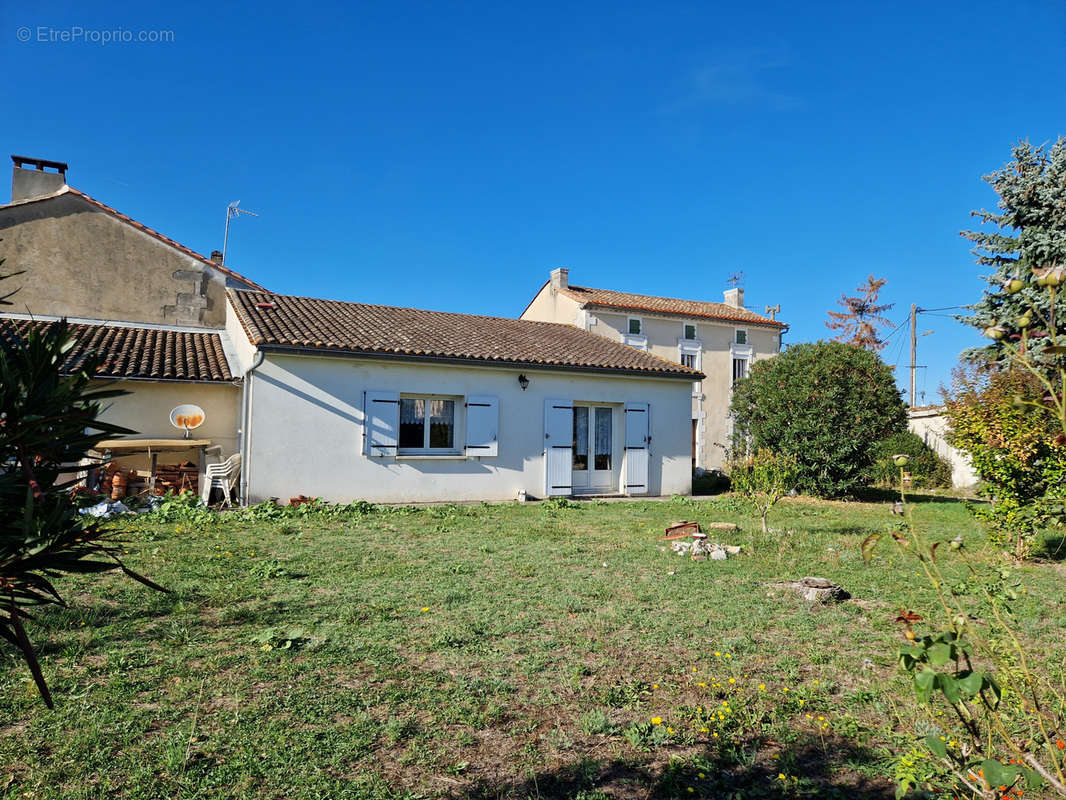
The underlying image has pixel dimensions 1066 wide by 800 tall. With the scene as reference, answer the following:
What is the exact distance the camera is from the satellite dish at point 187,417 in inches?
459

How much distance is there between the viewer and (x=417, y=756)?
291 centimetres

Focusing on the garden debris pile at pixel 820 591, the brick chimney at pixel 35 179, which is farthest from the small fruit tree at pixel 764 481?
the brick chimney at pixel 35 179

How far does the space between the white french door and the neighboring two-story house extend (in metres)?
10.8

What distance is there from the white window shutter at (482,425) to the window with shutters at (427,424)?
42 centimetres

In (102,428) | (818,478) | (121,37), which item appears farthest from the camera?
(818,478)

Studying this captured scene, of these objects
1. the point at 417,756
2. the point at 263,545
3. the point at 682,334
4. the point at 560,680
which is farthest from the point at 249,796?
the point at 682,334

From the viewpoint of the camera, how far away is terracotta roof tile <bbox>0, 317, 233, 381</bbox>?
38.3 feet

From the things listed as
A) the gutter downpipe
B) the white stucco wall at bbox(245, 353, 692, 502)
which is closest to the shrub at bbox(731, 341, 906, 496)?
the white stucco wall at bbox(245, 353, 692, 502)

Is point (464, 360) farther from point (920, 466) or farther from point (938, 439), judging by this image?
point (938, 439)

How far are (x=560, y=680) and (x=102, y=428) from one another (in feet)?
10.0

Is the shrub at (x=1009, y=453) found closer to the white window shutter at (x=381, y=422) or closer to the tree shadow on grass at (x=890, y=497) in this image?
the tree shadow on grass at (x=890, y=497)

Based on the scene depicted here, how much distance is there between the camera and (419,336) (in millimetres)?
13727

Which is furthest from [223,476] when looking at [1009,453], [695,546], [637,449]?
[1009,453]

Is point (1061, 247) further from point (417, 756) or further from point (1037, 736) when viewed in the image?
point (417, 756)
